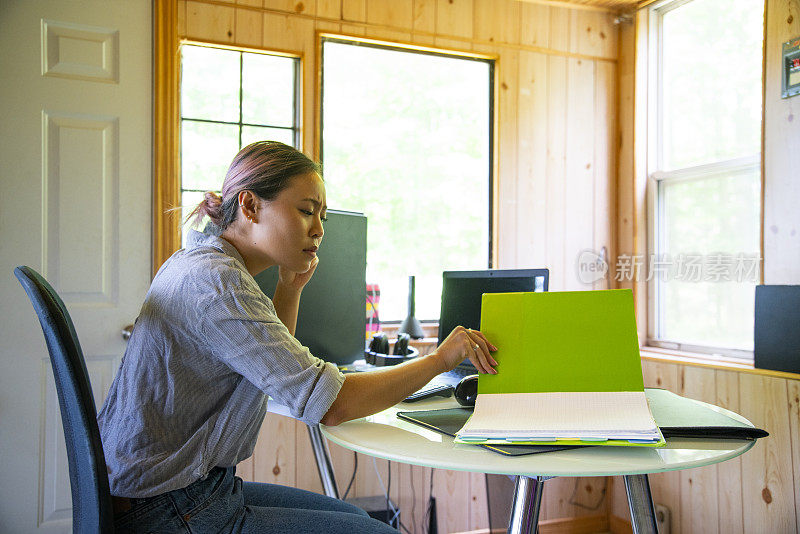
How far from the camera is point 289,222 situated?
121 centimetres

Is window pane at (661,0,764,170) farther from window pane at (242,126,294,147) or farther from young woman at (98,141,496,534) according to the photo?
young woman at (98,141,496,534)

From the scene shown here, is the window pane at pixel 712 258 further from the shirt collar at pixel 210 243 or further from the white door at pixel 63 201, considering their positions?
the white door at pixel 63 201

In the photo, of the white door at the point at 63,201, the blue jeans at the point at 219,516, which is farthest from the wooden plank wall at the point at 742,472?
the white door at the point at 63,201

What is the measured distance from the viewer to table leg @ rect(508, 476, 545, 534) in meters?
1.18

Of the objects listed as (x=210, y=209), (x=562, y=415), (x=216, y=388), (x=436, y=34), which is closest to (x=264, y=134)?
(x=436, y=34)

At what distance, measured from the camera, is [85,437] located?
2.96 feet

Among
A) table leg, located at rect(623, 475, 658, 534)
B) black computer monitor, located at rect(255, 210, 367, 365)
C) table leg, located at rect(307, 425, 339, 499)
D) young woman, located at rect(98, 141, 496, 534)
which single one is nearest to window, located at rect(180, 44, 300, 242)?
black computer monitor, located at rect(255, 210, 367, 365)

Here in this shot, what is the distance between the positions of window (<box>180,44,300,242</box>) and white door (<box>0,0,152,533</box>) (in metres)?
0.15

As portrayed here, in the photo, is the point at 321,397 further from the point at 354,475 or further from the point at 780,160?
the point at 780,160

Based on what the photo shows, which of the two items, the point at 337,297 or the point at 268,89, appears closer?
the point at 337,297

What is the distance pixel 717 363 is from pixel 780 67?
43.8 inches

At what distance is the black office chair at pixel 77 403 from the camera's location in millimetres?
889

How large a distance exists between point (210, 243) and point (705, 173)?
7.38ft

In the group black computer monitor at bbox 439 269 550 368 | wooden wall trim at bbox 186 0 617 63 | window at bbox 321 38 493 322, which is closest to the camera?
black computer monitor at bbox 439 269 550 368
